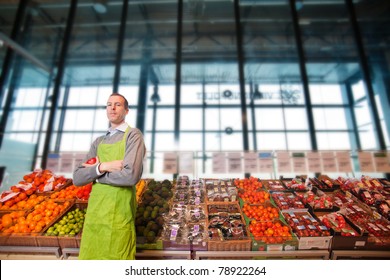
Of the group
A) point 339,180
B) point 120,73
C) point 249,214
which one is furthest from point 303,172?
point 120,73

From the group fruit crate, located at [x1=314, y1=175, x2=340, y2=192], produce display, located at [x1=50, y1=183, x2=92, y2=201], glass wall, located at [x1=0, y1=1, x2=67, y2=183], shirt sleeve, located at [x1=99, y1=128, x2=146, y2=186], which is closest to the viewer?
shirt sleeve, located at [x1=99, y1=128, x2=146, y2=186]

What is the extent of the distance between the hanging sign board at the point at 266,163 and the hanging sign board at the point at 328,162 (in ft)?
2.62

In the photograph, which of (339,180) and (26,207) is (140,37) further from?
(339,180)

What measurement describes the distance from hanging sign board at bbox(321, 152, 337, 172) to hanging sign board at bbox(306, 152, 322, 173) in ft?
0.23

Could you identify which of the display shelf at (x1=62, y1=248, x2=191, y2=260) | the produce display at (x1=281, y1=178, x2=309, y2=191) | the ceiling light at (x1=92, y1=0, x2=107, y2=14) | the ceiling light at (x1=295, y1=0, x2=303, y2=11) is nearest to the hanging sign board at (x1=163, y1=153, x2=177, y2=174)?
the display shelf at (x1=62, y1=248, x2=191, y2=260)

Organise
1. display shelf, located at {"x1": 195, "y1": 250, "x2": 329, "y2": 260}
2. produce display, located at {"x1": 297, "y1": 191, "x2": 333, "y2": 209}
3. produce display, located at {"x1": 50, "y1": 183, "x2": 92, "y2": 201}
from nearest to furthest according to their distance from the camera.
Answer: display shelf, located at {"x1": 195, "y1": 250, "x2": 329, "y2": 260}, produce display, located at {"x1": 297, "y1": 191, "x2": 333, "y2": 209}, produce display, located at {"x1": 50, "y1": 183, "x2": 92, "y2": 201}

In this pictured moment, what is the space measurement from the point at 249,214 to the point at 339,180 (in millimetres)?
1635

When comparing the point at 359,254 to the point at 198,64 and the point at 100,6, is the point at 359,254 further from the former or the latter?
the point at 100,6

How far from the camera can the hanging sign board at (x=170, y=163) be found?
3.05m

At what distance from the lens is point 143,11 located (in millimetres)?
4914

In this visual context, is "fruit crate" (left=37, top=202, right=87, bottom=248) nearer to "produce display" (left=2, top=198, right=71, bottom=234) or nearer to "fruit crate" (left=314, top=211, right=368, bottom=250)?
"produce display" (left=2, top=198, right=71, bottom=234)

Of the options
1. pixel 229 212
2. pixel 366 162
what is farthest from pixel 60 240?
pixel 366 162

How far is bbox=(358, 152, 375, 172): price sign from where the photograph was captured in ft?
9.64

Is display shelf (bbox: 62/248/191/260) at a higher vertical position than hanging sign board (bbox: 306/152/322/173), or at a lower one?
lower
